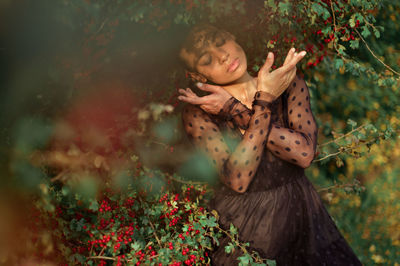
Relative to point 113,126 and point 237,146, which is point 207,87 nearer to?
point 237,146

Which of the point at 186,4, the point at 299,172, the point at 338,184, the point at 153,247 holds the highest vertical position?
the point at 186,4

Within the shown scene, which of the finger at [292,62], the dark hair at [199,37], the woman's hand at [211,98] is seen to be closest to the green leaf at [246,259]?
the woman's hand at [211,98]

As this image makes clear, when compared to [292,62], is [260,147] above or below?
below

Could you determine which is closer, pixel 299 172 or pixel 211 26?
pixel 211 26

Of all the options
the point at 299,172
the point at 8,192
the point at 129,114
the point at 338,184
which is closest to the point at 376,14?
the point at 338,184

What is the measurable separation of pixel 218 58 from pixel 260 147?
1.74 feet

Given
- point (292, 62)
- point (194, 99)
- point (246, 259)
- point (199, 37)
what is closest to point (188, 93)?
point (194, 99)

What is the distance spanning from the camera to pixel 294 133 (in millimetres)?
2207

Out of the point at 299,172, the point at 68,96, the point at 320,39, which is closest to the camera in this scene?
the point at 68,96

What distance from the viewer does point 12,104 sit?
1.87m

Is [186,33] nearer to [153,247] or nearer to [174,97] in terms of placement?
[174,97]

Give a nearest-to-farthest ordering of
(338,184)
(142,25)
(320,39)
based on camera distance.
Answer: (142,25), (320,39), (338,184)

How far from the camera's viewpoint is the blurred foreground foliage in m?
1.84

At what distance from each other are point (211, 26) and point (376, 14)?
283 centimetres
